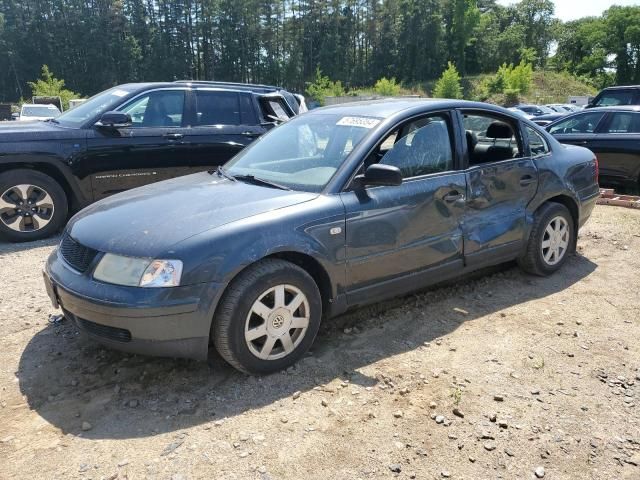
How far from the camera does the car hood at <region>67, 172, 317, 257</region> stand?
3.02 m

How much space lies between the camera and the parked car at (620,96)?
1199cm

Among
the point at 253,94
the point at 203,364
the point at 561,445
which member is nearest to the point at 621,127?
the point at 253,94

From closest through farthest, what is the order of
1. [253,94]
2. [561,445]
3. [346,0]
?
[561,445] < [253,94] < [346,0]

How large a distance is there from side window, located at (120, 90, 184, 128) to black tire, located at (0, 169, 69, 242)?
1202mm

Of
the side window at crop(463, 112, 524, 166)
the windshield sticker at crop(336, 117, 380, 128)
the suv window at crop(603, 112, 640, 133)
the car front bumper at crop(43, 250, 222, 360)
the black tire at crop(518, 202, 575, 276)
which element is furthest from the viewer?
the suv window at crop(603, 112, 640, 133)

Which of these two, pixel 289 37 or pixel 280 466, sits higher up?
pixel 289 37

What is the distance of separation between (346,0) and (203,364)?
106629 millimetres

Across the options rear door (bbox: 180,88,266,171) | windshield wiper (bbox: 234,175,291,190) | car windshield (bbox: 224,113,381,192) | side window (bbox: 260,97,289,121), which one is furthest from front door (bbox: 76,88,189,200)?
windshield wiper (bbox: 234,175,291,190)

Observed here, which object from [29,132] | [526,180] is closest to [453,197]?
[526,180]

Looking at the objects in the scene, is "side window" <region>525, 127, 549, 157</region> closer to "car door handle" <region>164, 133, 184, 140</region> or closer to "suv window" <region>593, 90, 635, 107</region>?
"car door handle" <region>164, 133, 184, 140</region>

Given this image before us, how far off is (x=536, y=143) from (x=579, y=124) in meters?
5.34

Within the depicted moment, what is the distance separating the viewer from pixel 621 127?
8.78 meters

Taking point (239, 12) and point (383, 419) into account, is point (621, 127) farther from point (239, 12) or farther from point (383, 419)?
point (239, 12)

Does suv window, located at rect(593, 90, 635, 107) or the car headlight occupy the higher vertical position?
suv window, located at rect(593, 90, 635, 107)
